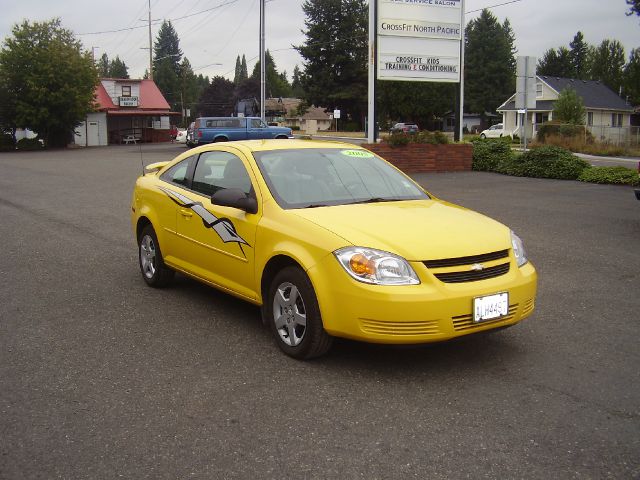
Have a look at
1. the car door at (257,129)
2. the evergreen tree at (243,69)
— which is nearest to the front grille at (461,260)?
the car door at (257,129)

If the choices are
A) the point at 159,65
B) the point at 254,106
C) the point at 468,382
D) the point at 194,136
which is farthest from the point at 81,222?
the point at 159,65

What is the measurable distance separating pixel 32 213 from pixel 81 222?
2054mm

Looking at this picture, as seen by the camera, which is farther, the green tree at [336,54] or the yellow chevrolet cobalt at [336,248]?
the green tree at [336,54]

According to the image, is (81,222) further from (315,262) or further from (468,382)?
(468,382)

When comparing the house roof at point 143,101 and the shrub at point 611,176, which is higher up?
the house roof at point 143,101

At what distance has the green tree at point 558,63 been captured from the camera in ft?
316

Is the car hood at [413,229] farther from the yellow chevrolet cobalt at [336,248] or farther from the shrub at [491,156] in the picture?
the shrub at [491,156]

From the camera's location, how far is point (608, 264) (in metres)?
8.23

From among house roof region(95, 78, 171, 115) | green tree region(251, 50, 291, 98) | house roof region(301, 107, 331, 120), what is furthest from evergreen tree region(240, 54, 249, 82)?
house roof region(95, 78, 171, 115)

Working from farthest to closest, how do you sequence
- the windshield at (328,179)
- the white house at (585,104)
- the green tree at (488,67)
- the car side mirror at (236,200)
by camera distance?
the green tree at (488,67) → the white house at (585,104) → the windshield at (328,179) → the car side mirror at (236,200)

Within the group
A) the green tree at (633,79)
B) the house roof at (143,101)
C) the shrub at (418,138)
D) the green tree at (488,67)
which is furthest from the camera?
the green tree at (488,67)

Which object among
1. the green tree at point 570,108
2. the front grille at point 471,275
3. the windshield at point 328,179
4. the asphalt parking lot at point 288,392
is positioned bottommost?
the asphalt parking lot at point 288,392

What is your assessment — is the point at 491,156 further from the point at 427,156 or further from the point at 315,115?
the point at 315,115

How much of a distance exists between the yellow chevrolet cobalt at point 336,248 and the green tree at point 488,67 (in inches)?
3296
